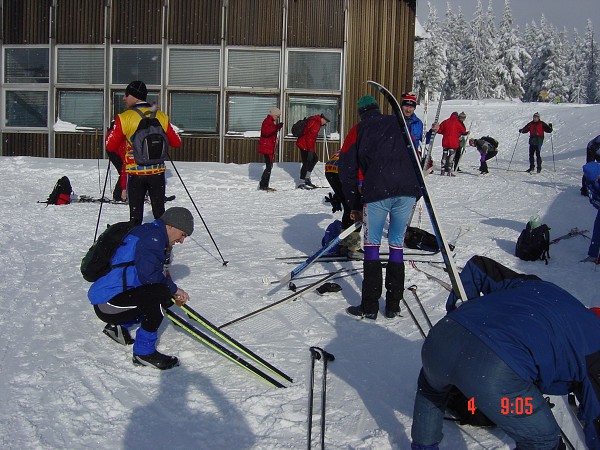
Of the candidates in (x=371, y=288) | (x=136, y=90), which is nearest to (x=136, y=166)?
(x=136, y=90)

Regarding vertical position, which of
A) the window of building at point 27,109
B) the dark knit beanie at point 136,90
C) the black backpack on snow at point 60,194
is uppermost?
the window of building at point 27,109

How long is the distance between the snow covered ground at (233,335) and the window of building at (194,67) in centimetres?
612

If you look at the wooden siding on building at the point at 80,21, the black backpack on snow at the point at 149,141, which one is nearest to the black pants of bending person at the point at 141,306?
the black backpack on snow at the point at 149,141

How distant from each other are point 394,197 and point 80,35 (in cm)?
1401

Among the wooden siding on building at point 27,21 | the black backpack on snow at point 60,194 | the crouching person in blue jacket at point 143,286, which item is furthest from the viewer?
the wooden siding on building at point 27,21

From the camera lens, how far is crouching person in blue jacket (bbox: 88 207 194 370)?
4.24m

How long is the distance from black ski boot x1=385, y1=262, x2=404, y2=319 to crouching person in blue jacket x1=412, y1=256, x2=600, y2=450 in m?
2.64

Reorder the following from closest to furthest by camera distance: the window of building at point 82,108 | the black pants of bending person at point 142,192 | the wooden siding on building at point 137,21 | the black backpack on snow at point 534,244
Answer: the black pants of bending person at point 142,192, the black backpack on snow at point 534,244, the wooden siding on building at point 137,21, the window of building at point 82,108

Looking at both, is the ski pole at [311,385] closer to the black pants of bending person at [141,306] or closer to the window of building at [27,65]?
the black pants of bending person at [141,306]

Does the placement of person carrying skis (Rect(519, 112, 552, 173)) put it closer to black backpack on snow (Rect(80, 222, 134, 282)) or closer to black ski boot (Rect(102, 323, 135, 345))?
black ski boot (Rect(102, 323, 135, 345))

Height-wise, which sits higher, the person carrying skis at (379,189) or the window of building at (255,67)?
the window of building at (255,67)

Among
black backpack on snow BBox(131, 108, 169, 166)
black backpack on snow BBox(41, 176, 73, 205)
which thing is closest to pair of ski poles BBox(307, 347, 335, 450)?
black backpack on snow BBox(131, 108, 169, 166)

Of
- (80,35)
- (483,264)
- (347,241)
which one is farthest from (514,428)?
(80,35)

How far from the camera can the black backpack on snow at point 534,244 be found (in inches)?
302
